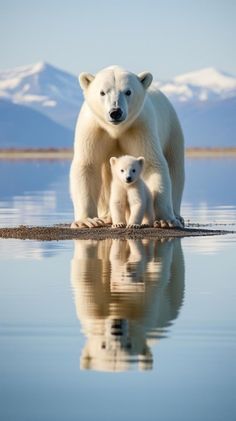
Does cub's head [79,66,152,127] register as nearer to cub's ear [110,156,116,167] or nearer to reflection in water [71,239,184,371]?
cub's ear [110,156,116,167]

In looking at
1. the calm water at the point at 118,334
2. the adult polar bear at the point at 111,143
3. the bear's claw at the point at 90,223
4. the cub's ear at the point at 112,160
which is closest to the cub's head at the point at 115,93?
the adult polar bear at the point at 111,143

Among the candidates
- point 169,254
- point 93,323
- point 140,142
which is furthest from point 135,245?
Answer: point 93,323

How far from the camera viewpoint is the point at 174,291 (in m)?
7.43

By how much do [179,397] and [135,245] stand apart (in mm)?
6216

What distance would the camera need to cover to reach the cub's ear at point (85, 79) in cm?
1259

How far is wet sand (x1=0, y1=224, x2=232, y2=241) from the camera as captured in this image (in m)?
11.6

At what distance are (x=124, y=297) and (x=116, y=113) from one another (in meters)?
4.89

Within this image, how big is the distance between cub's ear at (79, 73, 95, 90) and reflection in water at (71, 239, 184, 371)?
88.3 inches

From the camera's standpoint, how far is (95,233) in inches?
471

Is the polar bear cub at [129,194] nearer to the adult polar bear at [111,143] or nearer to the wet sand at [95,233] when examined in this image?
the wet sand at [95,233]

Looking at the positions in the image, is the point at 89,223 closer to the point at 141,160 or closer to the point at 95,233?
the point at 95,233

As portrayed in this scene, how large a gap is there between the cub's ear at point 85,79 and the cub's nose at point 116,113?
→ 908 mm

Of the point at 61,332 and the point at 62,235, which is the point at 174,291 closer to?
the point at 61,332

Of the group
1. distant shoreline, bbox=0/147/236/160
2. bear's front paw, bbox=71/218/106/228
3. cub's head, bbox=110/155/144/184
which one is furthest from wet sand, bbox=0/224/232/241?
distant shoreline, bbox=0/147/236/160
